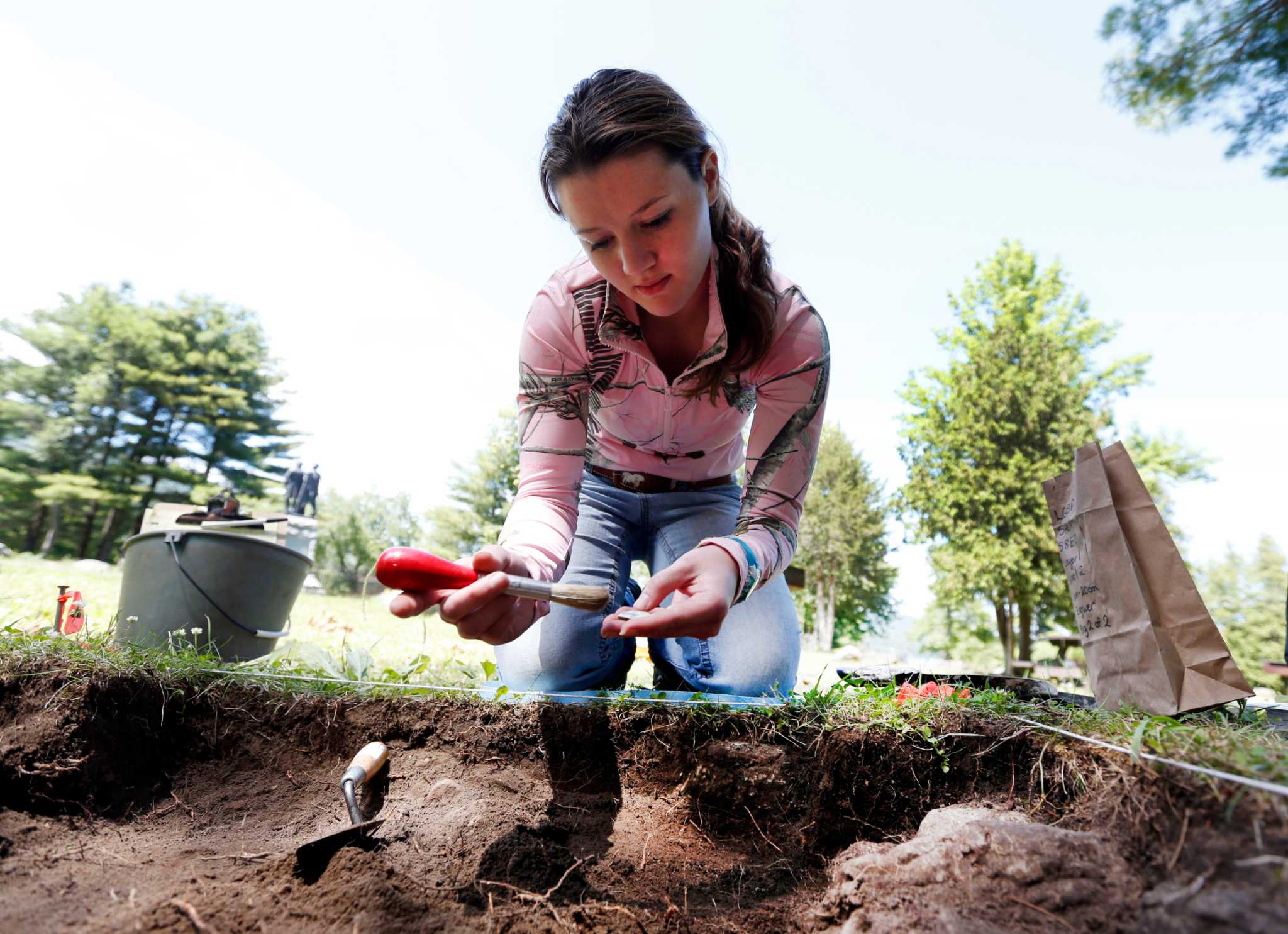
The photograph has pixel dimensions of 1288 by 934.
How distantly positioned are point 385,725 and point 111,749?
0.54 metres

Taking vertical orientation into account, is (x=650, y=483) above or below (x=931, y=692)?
above

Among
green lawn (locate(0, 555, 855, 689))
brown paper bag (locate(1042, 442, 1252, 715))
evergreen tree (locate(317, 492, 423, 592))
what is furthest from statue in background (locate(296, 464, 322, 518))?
brown paper bag (locate(1042, 442, 1252, 715))

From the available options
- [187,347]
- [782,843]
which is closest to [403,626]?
[782,843]

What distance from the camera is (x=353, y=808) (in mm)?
1250

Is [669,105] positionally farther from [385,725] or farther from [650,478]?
[385,725]

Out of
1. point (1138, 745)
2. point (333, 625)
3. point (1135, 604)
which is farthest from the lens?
point (333, 625)

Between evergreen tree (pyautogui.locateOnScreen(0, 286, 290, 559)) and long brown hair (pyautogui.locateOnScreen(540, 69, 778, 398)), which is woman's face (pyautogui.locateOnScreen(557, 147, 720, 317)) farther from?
evergreen tree (pyautogui.locateOnScreen(0, 286, 290, 559))

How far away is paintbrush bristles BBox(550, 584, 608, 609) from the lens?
1196 mm

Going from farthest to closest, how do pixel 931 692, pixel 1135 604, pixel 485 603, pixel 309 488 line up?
pixel 309 488 < pixel 931 692 < pixel 1135 604 < pixel 485 603

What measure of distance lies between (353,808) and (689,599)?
0.70 metres

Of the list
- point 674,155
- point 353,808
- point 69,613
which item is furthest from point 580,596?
point 69,613

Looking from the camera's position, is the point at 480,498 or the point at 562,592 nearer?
the point at 562,592

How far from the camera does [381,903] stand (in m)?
0.93

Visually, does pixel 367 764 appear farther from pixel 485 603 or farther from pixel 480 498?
pixel 480 498
